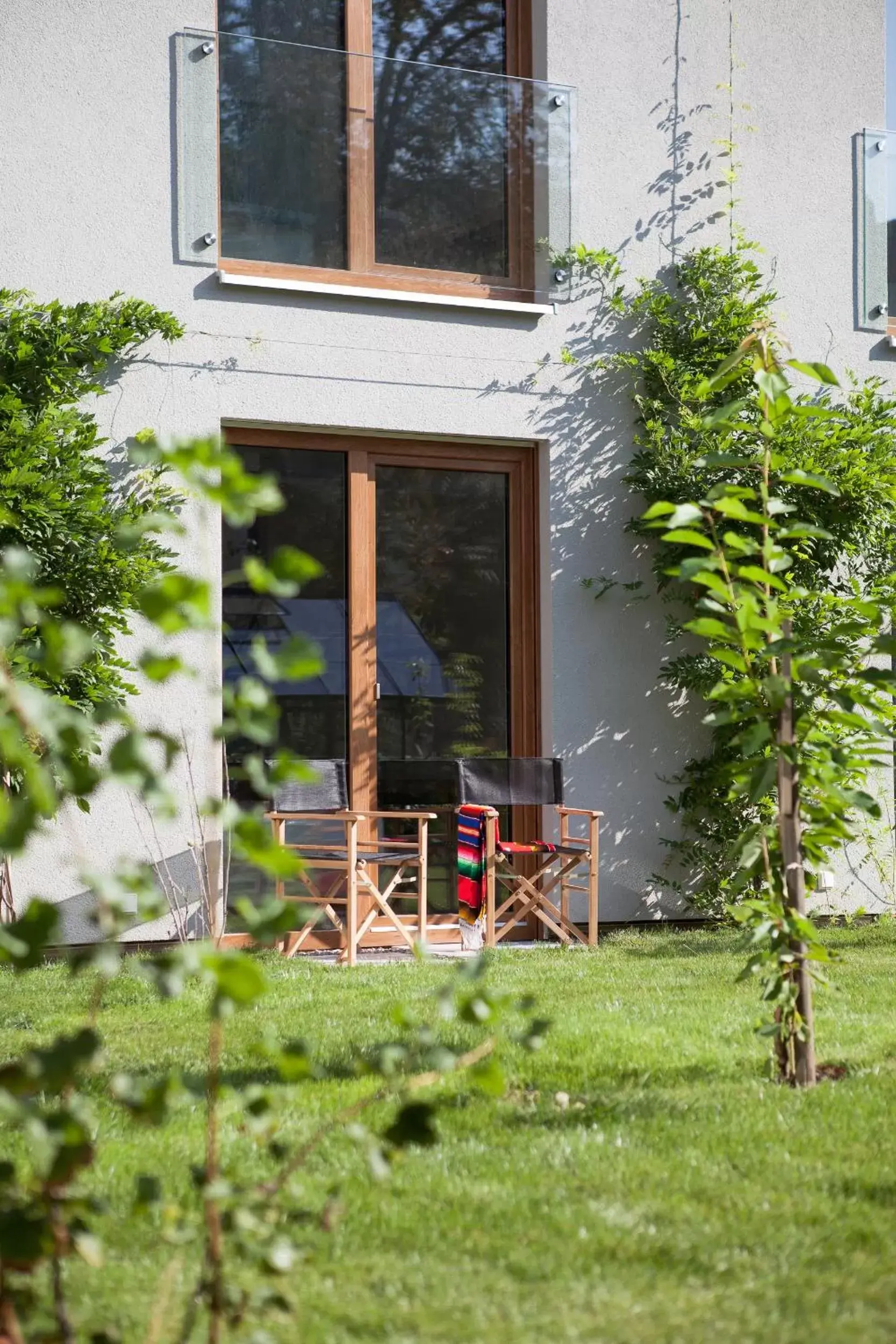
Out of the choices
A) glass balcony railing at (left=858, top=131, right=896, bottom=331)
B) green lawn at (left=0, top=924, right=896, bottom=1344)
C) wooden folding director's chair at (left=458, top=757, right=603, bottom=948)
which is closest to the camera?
green lawn at (left=0, top=924, right=896, bottom=1344)

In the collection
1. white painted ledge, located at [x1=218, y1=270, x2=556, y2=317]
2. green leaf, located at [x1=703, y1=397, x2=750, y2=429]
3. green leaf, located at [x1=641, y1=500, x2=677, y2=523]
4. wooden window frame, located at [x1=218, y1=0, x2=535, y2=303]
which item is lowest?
green leaf, located at [x1=641, y1=500, x2=677, y2=523]

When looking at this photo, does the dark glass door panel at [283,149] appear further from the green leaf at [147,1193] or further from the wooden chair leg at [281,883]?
the green leaf at [147,1193]

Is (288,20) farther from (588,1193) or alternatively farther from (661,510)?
(588,1193)

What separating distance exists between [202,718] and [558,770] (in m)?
1.67

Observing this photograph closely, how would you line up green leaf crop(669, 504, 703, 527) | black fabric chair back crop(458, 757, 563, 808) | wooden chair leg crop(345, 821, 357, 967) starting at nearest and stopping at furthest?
green leaf crop(669, 504, 703, 527) → wooden chair leg crop(345, 821, 357, 967) → black fabric chair back crop(458, 757, 563, 808)

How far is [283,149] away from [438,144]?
83cm

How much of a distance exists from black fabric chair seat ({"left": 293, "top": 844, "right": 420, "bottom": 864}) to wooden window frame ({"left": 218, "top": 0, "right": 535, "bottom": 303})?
8.80ft

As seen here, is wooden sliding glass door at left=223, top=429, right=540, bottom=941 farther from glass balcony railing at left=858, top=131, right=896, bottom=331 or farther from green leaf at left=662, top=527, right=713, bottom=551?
green leaf at left=662, top=527, right=713, bottom=551

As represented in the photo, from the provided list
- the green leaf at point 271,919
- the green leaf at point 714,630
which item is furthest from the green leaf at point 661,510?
the green leaf at point 271,919

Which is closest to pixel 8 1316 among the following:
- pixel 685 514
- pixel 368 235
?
pixel 685 514

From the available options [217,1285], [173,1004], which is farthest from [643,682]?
[217,1285]

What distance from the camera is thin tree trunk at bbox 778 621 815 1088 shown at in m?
3.55

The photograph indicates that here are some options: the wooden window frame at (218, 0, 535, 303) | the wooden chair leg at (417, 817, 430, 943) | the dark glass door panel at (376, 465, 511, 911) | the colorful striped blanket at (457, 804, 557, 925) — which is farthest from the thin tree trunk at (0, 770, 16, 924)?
the wooden window frame at (218, 0, 535, 303)

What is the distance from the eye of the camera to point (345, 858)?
675cm
